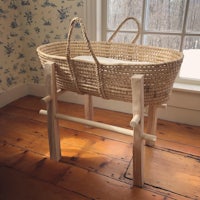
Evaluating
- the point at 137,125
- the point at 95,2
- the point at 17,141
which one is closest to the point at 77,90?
the point at 137,125

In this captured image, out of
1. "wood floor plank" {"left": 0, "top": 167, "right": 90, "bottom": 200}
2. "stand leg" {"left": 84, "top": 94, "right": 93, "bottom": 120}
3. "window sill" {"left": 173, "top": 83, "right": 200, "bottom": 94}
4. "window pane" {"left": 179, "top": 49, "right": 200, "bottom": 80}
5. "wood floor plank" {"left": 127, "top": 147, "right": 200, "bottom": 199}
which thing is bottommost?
"wood floor plank" {"left": 127, "top": 147, "right": 200, "bottom": 199}

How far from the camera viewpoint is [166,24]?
53.9 inches

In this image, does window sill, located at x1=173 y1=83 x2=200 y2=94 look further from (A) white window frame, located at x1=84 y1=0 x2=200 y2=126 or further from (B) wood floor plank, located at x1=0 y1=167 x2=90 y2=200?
(B) wood floor plank, located at x1=0 y1=167 x2=90 y2=200

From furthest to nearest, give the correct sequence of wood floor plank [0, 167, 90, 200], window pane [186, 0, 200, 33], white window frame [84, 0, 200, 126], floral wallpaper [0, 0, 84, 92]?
Answer: floral wallpaper [0, 0, 84, 92] < white window frame [84, 0, 200, 126] < window pane [186, 0, 200, 33] < wood floor plank [0, 167, 90, 200]

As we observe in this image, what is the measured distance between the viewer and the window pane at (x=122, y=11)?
4.57ft

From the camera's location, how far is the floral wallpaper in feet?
4.98

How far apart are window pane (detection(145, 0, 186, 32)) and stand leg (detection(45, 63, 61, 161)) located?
0.78m

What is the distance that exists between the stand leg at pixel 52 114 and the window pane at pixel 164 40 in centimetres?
77

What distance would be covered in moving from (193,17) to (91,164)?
3.37 feet

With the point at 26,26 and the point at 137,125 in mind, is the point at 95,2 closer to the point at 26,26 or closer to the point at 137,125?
the point at 26,26

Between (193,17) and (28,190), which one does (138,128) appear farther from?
(193,17)

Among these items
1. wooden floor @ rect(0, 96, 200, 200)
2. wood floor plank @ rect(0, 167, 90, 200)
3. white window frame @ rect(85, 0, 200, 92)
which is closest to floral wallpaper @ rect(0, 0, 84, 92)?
white window frame @ rect(85, 0, 200, 92)

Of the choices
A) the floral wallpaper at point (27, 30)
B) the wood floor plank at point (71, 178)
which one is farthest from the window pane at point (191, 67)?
the wood floor plank at point (71, 178)

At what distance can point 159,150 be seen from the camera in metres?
1.19
